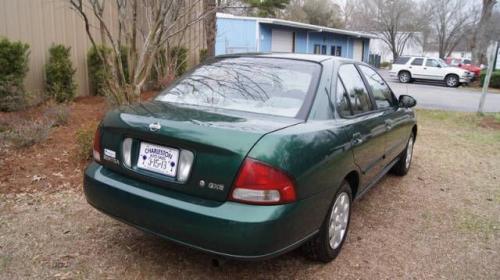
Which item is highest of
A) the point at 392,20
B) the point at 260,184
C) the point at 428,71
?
the point at 392,20

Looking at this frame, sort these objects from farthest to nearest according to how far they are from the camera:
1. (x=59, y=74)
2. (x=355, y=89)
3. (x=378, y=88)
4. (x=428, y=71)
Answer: (x=428, y=71) → (x=59, y=74) → (x=378, y=88) → (x=355, y=89)

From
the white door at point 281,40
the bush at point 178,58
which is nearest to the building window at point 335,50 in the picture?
the white door at point 281,40

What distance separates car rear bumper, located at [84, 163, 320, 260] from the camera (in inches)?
91.9

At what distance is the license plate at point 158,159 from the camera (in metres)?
2.57

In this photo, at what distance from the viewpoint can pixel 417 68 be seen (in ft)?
85.9

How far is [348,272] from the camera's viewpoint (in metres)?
3.05

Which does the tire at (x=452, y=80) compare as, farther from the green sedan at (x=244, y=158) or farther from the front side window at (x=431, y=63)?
the green sedan at (x=244, y=158)

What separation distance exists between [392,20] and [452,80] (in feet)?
82.4

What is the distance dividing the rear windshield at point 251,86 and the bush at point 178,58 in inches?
307

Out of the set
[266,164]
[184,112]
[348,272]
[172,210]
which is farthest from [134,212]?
[348,272]

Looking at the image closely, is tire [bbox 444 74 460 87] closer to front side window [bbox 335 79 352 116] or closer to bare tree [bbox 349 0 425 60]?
bare tree [bbox 349 0 425 60]

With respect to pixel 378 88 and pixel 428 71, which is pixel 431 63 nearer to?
pixel 428 71

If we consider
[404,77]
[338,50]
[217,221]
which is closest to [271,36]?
[404,77]

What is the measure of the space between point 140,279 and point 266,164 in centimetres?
124
